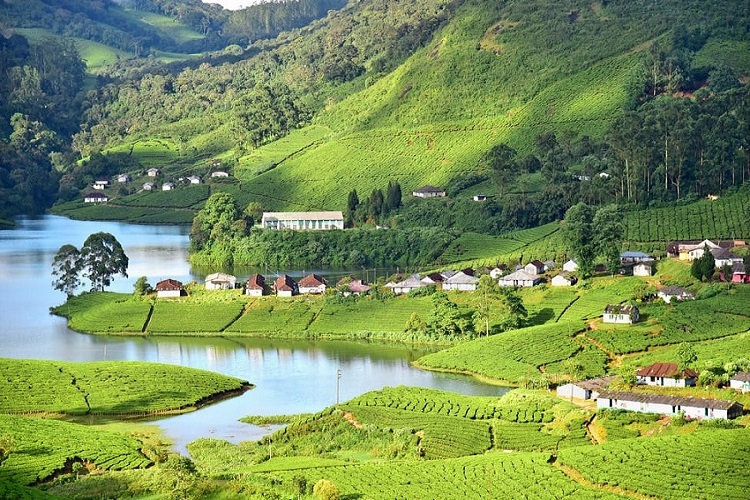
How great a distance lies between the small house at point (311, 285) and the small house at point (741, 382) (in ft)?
118

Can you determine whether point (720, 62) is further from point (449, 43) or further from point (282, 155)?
point (282, 155)

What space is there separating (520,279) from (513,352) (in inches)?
612

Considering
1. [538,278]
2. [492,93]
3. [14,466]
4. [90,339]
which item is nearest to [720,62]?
[492,93]

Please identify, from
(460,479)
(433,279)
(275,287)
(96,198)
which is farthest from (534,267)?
(96,198)

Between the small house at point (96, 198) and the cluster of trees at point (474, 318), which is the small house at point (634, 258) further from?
the small house at point (96, 198)

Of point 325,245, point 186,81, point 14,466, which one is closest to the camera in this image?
point 14,466

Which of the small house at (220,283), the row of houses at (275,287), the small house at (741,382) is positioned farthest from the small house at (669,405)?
the small house at (220,283)

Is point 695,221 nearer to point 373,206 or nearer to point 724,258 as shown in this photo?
point 724,258

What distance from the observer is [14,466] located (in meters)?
47.4

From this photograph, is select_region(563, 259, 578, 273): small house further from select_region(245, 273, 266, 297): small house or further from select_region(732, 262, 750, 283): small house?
select_region(245, 273, 266, 297): small house

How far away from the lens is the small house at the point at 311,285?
85250mm

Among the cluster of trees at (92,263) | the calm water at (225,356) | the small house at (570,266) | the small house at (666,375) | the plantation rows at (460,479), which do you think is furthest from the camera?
the cluster of trees at (92,263)

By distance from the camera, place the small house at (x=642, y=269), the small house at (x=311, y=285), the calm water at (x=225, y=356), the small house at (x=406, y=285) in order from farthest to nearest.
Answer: the small house at (x=311, y=285) < the small house at (x=406, y=285) < the small house at (x=642, y=269) < the calm water at (x=225, y=356)

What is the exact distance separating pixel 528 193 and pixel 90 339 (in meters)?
44.4
